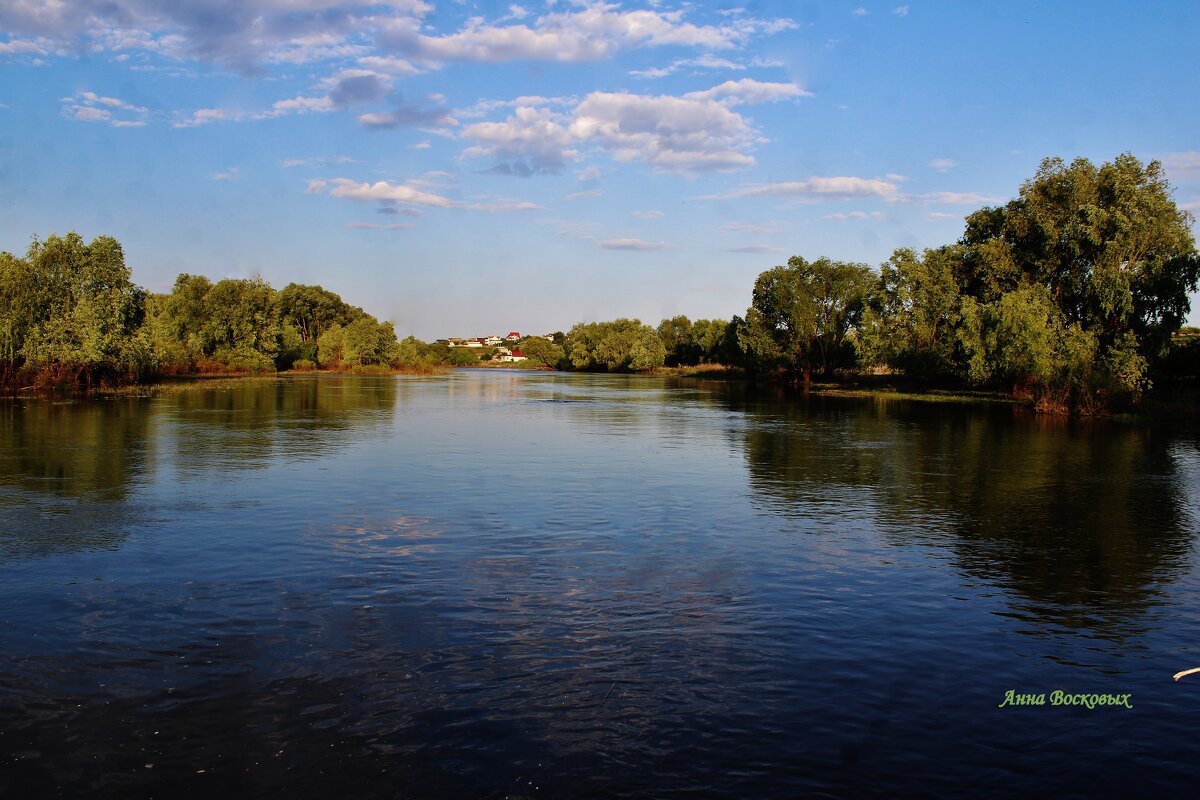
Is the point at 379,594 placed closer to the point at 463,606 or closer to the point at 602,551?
the point at 463,606

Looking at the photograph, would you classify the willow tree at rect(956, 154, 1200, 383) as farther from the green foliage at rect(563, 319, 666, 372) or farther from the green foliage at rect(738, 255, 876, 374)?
the green foliage at rect(563, 319, 666, 372)

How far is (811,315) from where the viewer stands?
360 ft

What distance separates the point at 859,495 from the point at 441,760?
18322mm

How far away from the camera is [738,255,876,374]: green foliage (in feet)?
358

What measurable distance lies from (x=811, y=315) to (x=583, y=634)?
104 m

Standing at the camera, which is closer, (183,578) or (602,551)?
(183,578)

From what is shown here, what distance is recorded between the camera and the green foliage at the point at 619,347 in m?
177

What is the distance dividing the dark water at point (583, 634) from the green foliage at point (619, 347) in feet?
495

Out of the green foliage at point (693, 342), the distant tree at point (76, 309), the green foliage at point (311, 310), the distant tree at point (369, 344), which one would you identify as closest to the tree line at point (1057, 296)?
the distant tree at point (76, 309)

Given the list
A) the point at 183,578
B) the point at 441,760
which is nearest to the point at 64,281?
the point at 183,578

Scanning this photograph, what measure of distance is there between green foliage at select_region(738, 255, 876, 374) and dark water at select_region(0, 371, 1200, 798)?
3367 inches

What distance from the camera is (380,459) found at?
29219 mm

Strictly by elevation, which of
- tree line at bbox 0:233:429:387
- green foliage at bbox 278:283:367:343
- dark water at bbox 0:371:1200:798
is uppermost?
green foliage at bbox 278:283:367:343

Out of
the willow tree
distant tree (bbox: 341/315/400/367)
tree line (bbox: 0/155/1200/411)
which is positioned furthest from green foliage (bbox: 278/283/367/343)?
the willow tree
